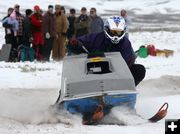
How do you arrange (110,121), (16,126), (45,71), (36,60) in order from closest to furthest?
(16,126) → (110,121) → (45,71) → (36,60)

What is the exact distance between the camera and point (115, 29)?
309 inches

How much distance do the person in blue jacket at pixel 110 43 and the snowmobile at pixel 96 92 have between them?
0.66 meters

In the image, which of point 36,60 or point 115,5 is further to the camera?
point 115,5

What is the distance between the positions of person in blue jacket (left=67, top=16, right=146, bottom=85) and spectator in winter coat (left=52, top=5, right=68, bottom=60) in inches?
317

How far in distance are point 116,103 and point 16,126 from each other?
1.28 meters

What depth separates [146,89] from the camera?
10.8 metres

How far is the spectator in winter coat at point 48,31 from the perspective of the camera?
52.7ft

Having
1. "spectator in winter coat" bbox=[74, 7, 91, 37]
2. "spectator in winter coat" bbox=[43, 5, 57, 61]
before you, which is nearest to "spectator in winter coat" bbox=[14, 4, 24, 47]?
"spectator in winter coat" bbox=[43, 5, 57, 61]

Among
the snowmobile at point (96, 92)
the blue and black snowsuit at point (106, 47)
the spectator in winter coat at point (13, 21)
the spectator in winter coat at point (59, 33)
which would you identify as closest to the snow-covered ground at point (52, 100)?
the snowmobile at point (96, 92)

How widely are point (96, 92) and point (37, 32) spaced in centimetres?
921

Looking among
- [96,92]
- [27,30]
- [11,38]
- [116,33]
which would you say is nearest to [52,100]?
[116,33]

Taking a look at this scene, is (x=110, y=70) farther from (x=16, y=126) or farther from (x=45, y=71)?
(x=45, y=71)

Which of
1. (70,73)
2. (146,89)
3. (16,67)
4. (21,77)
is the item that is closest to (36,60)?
(16,67)

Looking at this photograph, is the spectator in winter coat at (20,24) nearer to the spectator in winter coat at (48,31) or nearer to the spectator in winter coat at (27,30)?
the spectator in winter coat at (27,30)
